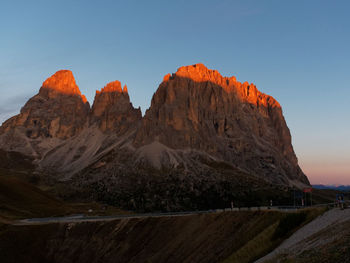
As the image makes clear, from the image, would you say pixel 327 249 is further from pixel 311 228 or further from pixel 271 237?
pixel 271 237

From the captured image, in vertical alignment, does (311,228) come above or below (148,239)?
above

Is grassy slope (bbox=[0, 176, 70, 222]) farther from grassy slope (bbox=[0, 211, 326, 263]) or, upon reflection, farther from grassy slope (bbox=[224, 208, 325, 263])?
grassy slope (bbox=[224, 208, 325, 263])

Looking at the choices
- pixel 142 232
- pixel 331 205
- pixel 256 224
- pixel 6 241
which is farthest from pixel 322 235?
pixel 6 241

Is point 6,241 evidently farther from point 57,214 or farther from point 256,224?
point 256,224

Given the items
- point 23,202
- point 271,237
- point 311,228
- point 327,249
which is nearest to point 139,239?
point 271,237

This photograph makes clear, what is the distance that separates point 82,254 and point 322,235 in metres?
47.5

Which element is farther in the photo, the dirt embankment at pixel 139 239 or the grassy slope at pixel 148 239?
the dirt embankment at pixel 139 239

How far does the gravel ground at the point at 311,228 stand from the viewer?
30259mm

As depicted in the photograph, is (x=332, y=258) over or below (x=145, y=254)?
over

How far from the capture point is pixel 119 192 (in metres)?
200

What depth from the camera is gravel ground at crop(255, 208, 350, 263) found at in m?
30.3

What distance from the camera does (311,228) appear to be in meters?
33.6

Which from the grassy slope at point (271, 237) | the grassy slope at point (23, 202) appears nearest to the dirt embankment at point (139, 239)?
the grassy slope at point (271, 237)

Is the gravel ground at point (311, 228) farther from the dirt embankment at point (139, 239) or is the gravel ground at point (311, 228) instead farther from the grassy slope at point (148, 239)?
the dirt embankment at point (139, 239)
